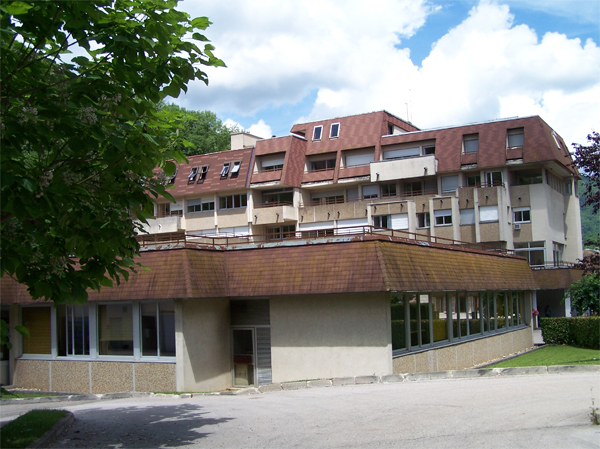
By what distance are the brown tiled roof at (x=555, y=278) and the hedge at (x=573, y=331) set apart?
37.5ft

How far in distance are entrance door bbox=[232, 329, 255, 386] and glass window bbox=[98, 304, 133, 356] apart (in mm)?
3630

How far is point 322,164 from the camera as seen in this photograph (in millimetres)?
57250

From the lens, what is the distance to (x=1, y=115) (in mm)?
Answer: 7492

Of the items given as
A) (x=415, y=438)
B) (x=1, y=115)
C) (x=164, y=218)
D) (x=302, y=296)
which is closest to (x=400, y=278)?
(x=302, y=296)

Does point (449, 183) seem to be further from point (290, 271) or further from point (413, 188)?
point (290, 271)

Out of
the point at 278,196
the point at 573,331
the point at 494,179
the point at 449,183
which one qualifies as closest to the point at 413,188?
the point at 449,183

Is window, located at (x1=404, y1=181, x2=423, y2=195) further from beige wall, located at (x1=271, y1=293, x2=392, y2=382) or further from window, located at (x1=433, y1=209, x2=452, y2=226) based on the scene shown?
beige wall, located at (x1=271, y1=293, x2=392, y2=382)

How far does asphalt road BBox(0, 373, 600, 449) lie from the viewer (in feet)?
32.0

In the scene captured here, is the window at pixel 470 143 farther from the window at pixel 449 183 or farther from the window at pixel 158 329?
the window at pixel 158 329

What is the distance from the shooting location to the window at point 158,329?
68.3 feet

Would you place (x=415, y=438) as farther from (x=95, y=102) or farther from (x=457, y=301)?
(x=457, y=301)

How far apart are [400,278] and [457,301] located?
6254 millimetres

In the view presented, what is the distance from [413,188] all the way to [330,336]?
3527 centimetres

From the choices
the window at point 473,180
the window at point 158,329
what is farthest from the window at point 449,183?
the window at point 158,329
